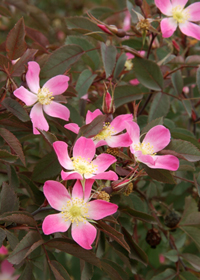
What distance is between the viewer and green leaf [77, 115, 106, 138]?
67 centimetres

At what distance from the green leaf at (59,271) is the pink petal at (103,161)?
0.68 ft

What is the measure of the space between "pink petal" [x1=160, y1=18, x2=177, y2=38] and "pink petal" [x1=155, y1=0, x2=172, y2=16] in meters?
0.02

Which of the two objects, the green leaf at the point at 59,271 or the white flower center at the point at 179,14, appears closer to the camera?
the green leaf at the point at 59,271

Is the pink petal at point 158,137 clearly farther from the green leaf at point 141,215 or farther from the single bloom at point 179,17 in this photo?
the single bloom at point 179,17

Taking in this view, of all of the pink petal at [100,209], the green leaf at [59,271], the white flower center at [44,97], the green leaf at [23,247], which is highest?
the white flower center at [44,97]

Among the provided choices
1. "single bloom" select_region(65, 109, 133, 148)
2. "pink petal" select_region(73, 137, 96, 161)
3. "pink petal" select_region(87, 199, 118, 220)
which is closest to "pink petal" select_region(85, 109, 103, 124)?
"single bloom" select_region(65, 109, 133, 148)

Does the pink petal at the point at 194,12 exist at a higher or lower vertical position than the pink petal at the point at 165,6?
lower

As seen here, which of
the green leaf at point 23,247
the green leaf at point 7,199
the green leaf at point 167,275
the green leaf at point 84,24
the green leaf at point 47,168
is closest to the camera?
the green leaf at point 23,247

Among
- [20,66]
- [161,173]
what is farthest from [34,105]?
[161,173]

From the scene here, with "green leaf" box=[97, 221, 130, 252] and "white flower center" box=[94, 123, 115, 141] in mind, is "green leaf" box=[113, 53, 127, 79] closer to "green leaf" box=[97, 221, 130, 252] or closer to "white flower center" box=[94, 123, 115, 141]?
"white flower center" box=[94, 123, 115, 141]

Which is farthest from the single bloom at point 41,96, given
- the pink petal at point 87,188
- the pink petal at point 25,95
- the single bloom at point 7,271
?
the single bloom at point 7,271

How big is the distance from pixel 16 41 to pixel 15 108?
0.16 metres

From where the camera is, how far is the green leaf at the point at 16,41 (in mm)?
758

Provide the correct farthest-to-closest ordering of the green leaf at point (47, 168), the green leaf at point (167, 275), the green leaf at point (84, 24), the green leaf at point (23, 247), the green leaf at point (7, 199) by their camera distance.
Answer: the green leaf at point (84, 24)
the green leaf at point (167, 275)
the green leaf at point (47, 168)
the green leaf at point (7, 199)
the green leaf at point (23, 247)
